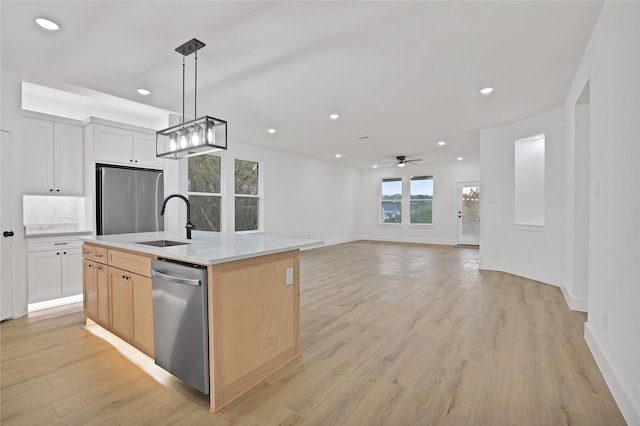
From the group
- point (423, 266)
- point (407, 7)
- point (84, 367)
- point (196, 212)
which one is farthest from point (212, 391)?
point (423, 266)

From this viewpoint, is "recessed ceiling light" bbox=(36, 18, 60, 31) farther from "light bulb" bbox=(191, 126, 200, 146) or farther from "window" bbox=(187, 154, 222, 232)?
"window" bbox=(187, 154, 222, 232)

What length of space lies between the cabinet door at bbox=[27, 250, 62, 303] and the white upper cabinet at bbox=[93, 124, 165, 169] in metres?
1.39

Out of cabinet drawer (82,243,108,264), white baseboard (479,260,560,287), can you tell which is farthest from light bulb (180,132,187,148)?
white baseboard (479,260,560,287)

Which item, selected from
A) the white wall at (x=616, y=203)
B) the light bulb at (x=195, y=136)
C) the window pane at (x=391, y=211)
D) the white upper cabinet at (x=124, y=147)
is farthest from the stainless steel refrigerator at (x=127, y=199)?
the window pane at (x=391, y=211)

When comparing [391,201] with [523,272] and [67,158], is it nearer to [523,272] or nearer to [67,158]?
[523,272]

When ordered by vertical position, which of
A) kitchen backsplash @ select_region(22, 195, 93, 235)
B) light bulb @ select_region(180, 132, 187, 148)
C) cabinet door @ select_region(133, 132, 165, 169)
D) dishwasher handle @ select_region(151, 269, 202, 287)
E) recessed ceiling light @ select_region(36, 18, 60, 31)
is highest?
recessed ceiling light @ select_region(36, 18, 60, 31)

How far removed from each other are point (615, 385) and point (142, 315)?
127 inches

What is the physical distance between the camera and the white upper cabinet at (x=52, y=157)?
3797 millimetres

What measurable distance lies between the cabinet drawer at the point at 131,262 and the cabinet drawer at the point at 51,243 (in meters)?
1.83

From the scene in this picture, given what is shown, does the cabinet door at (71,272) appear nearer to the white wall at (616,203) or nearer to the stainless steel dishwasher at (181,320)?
the stainless steel dishwasher at (181,320)

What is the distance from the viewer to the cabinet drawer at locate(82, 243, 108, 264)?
2.74 meters

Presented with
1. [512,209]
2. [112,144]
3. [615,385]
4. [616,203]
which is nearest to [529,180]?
[512,209]

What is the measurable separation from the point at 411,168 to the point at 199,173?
7.15m

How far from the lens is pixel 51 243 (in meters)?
3.77
